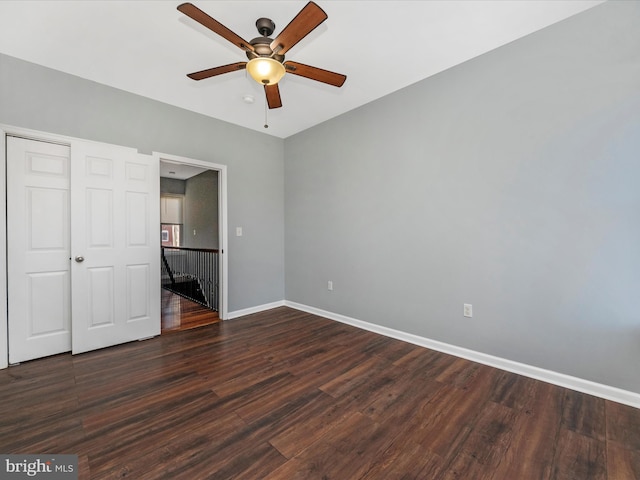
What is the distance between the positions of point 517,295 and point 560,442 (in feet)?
3.60

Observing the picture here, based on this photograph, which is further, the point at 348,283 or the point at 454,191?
the point at 348,283

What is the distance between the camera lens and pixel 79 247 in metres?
2.80

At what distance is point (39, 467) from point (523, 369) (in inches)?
133

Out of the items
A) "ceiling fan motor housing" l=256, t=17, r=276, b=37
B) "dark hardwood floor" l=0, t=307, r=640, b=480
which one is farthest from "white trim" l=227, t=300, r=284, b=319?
"ceiling fan motor housing" l=256, t=17, r=276, b=37

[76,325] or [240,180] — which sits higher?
[240,180]

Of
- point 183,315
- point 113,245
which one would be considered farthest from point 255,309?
point 113,245

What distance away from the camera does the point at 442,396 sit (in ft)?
6.75

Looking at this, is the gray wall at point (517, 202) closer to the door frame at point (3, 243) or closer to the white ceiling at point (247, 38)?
the white ceiling at point (247, 38)

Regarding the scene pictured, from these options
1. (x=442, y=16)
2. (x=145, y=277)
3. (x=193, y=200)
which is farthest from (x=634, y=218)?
(x=193, y=200)

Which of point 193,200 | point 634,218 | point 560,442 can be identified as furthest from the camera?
point 193,200

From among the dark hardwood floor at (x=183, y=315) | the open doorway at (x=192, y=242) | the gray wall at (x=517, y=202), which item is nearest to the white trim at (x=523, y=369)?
A: the gray wall at (x=517, y=202)

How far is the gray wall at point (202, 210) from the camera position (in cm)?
639

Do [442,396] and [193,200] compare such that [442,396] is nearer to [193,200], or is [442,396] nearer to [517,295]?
[517,295]

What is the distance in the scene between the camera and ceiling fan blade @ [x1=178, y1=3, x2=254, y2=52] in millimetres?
1513
